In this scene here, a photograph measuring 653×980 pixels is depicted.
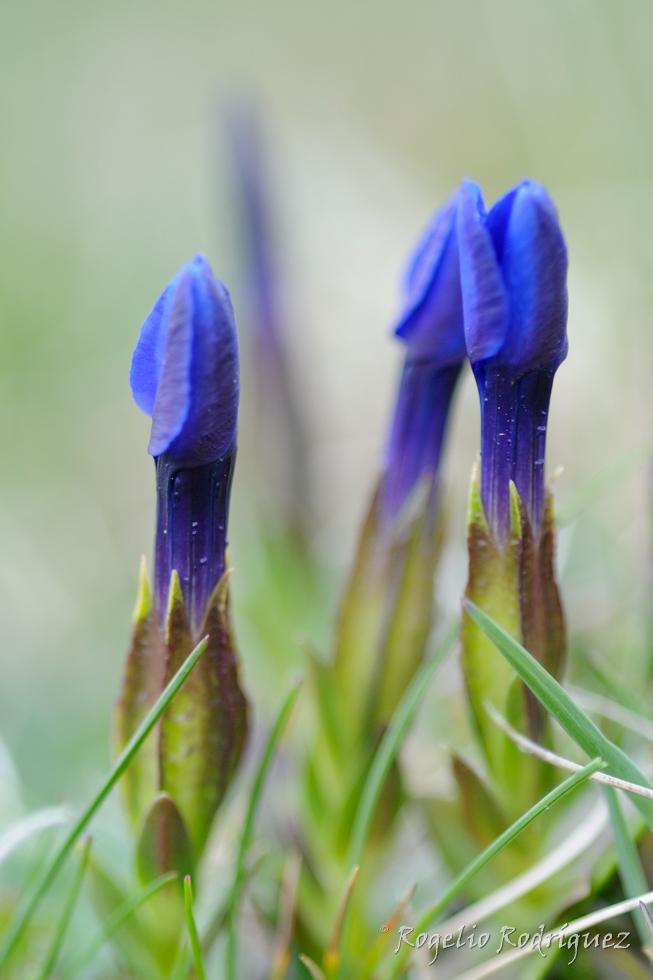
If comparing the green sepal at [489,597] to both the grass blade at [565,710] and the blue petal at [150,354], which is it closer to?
the grass blade at [565,710]

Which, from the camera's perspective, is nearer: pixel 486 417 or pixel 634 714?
pixel 486 417

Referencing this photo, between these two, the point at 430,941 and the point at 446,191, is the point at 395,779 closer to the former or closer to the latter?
the point at 430,941

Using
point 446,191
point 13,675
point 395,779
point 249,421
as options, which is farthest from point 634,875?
point 446,191

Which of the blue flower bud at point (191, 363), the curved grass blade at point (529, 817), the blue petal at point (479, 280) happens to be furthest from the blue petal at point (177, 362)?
the curved grass blade at point (529, 817)

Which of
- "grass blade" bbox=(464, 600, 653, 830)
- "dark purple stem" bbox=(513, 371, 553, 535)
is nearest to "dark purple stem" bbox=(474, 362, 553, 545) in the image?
"dark purple stem" bbox=(513, 371, 553, 535)

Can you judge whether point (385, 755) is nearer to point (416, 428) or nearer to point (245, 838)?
point (245, 838)

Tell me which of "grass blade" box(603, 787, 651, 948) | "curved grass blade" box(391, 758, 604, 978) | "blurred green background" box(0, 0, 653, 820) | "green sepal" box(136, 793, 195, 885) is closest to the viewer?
"curved grass blade" box(391, 758, 604, 978)

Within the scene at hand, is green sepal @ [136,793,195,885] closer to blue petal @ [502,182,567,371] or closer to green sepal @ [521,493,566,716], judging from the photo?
green sepal @ [521,493,566,716]
